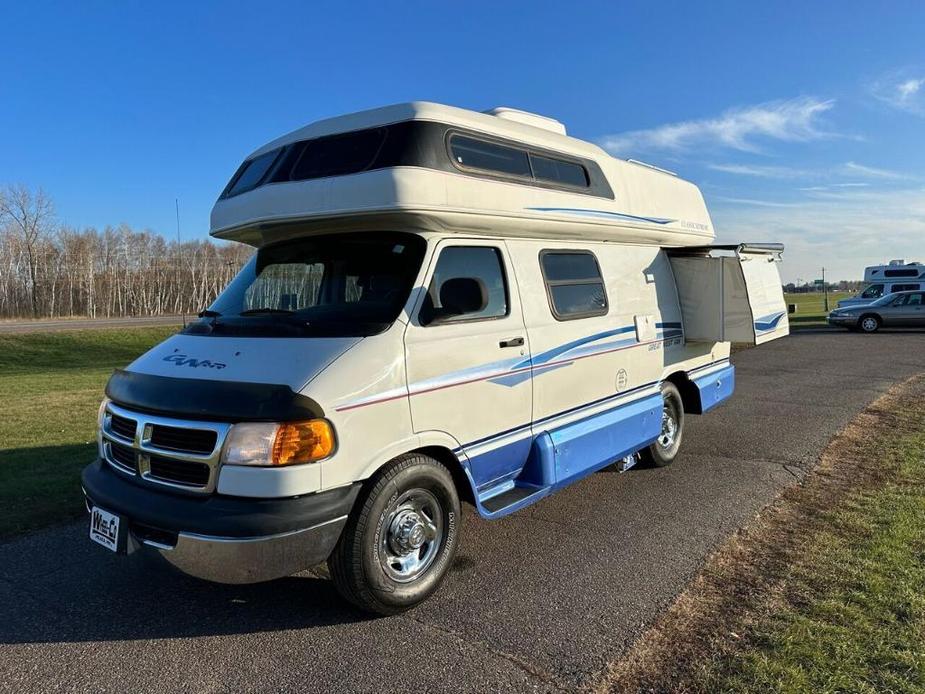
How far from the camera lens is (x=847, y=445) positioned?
24.0 feet

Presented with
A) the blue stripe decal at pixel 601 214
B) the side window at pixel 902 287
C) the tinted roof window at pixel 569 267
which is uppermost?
the blue stripe decal at pixel 601 214

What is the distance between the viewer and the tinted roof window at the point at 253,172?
14.9 feet

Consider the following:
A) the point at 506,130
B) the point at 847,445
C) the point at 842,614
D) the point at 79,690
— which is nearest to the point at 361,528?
the point at 79,690

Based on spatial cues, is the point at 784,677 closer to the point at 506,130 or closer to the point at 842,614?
the point at 842,614

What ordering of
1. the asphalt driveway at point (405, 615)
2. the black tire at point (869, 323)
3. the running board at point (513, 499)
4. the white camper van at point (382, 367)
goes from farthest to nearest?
the black tire at point (869, 323) → the running board at point (513, 499) → the white camper van at point (382, 367) → the asphalt driveway at point (405, 615)

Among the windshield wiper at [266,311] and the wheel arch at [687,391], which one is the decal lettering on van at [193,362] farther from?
the wheel arch at [687,391]

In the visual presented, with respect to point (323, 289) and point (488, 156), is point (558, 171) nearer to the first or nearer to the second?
point (488, 156)

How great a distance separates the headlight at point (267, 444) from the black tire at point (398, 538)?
1.68 feet

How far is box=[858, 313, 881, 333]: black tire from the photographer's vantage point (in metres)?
23.2

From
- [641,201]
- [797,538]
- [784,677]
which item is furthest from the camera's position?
[641,201]

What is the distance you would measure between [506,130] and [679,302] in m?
3.16

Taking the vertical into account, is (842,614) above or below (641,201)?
below

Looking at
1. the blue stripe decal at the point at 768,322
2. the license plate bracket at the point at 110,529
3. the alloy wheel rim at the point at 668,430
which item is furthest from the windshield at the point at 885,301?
the license plate bracket at the point at 110,529

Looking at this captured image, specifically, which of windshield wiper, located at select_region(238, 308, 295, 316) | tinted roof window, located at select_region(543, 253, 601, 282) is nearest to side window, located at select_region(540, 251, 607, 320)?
tinted roof window, located at select_region(543, 253, 601, 282)
